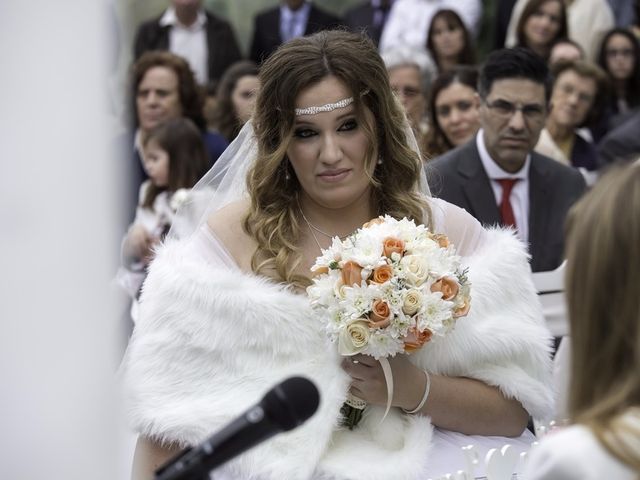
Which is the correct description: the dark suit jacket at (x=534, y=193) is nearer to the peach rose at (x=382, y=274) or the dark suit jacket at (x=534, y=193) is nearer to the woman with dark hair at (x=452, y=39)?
the peach rose at (x=382, y=274)

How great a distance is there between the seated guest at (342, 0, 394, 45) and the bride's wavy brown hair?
6.21 m

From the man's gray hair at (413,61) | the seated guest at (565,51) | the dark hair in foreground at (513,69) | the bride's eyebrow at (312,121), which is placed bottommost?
the seated guest at (565,51)

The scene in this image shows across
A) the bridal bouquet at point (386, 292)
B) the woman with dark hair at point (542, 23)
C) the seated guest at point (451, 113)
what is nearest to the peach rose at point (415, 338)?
the bridal bouquet at point (386, 292)

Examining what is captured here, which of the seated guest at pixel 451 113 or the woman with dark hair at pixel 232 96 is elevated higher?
the seated guest at pixel 451 113

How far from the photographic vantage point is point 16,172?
5.44 feet

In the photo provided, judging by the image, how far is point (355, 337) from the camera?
355 centimetres

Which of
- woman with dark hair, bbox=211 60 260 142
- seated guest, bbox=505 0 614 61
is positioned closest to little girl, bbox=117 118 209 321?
woman with dark hair, bbox=211 60 260 142

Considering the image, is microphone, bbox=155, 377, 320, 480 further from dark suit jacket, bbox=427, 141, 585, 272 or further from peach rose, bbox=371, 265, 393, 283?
dark suit jacket, bbox=427, 141, 585, 272

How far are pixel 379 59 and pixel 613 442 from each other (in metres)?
2.33

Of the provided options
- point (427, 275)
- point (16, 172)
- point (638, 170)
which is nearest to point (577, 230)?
point (638, 170)

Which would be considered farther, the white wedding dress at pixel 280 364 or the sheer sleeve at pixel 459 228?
the sheer sleeve at pixel 459 228

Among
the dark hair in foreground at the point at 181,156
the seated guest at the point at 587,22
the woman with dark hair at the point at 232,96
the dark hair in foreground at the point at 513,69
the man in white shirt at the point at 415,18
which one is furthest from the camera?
Result: the seated guest at the point at 587,22

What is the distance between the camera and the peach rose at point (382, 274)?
11.7ft

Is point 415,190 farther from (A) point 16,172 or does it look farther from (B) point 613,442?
(A) point 16,172
